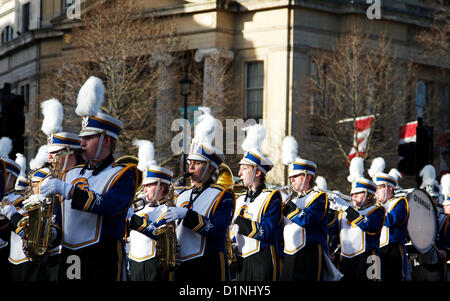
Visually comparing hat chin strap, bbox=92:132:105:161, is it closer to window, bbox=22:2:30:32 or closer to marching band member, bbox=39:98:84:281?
marching band member, bbox=39:98:84:281

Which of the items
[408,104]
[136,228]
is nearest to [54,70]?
[408,104]

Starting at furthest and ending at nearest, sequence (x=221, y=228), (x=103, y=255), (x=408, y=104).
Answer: (x=408, y=104) → (x=221, y=228) → (x=103, y=255)

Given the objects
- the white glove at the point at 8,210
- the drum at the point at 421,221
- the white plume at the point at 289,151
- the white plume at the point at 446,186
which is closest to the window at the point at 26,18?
the white plume at the point at 446,186

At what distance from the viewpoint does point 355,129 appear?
3372 cm

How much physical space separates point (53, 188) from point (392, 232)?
807 cm

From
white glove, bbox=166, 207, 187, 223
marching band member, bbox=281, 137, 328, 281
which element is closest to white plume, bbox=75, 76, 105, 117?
white glove, bbox=166, 207, 187, 223

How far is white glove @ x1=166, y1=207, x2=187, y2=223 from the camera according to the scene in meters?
8.60

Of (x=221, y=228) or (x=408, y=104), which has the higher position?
(x=408, y=104)

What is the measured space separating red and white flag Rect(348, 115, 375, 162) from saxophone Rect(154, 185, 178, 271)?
80.8 ft

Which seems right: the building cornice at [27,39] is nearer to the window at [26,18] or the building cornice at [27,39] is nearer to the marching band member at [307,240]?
the window at [26,18]

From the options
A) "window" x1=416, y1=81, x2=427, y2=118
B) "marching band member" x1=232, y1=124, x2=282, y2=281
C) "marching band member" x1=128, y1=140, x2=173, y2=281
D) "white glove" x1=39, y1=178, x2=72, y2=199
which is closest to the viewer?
"white glove" x1=39, y1=178, x2=72, y2=199

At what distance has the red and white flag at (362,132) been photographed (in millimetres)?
→ 33438

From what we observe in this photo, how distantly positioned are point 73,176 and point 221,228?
1.57 metres

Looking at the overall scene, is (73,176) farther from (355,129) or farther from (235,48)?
(235,48)
